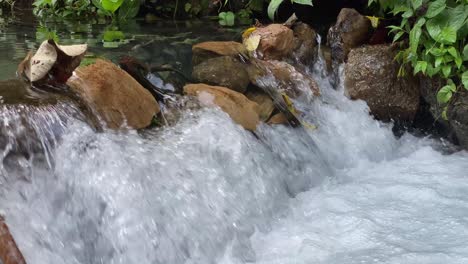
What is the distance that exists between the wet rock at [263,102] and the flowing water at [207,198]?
12cm

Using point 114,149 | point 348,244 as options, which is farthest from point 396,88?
point 114,149

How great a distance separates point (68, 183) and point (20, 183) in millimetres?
203

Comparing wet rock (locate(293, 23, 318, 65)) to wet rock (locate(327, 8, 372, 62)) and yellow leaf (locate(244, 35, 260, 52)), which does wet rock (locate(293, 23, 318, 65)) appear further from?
yellow leaf (locate(244, 35, 260, 52))

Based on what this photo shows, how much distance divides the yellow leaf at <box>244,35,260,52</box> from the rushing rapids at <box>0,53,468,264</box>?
92 cm

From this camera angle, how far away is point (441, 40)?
3334mm

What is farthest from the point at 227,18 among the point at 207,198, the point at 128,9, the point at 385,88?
the point at 207,198

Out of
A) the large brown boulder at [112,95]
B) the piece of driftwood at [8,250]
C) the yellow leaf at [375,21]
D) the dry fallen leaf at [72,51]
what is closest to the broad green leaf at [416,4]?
the yellow leaf at [375,21]

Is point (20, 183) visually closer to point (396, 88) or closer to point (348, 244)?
point (348, 244)

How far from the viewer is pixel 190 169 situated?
2.67 meters

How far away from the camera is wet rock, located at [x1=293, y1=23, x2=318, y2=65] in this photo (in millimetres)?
4235

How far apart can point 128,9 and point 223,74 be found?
2.43 m

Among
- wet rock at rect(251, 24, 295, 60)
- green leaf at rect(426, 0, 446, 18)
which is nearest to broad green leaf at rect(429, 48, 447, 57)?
green leaf at rect(426, 0, 446, 18)

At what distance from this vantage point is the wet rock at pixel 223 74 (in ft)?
11.2

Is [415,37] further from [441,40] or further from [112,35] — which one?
[112,35]
